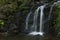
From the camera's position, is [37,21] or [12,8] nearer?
[37,21]

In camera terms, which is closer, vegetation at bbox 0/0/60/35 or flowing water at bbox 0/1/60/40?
flowing water at bbox 0/1/60/40

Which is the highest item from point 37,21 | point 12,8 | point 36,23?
point 12,8

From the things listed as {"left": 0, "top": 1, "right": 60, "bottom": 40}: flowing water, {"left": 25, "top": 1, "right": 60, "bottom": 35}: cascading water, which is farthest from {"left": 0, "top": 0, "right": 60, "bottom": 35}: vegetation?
{"left": 25, "top": 1, "right": 60, "bottom": 35}: cascading water

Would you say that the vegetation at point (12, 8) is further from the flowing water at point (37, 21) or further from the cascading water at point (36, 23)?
the cascading water at point (36, 23)

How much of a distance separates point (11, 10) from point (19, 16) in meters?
1.22

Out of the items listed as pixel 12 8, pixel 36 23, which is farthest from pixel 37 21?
pixel 12 8

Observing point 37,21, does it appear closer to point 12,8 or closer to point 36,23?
point 36,23

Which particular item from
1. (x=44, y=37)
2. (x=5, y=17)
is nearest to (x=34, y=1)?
(x=5, y=17)

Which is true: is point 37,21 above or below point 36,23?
above

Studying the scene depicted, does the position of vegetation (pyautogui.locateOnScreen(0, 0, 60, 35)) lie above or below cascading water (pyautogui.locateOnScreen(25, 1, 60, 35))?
above

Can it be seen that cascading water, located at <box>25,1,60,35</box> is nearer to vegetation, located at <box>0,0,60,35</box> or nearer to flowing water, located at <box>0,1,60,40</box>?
flowing water, located at <box>0,1,60,40</box>

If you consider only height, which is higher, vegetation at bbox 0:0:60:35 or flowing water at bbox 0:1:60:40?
vegetation at bbox 0:0:60:35

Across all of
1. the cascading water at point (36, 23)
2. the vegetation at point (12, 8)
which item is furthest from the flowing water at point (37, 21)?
the vegetation at point (12, 8)

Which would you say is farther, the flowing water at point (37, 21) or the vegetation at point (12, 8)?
the vegetation at point (12, 8)
